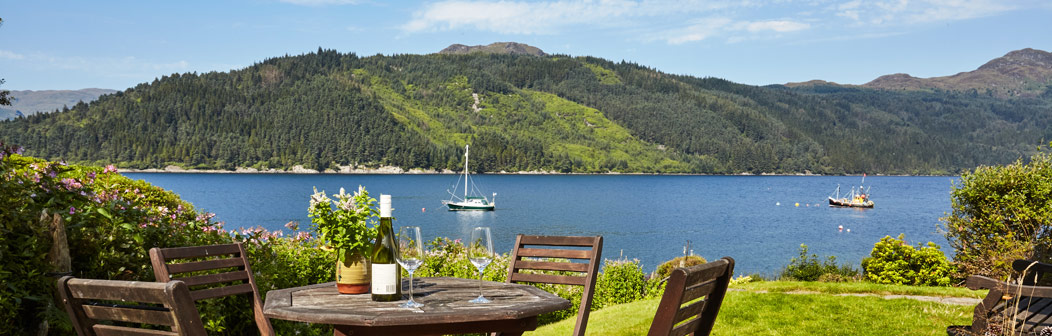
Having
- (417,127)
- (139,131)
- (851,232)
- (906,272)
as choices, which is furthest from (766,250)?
(139,131)

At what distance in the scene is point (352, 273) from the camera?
3514mm

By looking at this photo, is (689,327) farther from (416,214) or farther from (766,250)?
(416,214)

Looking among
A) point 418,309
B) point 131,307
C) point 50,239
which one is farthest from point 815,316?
point 131,307

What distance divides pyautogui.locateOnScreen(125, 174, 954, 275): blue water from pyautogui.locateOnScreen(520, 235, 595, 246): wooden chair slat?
99.4 feet

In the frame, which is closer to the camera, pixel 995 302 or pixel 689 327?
pixel 689 327

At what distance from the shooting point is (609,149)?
192 metres

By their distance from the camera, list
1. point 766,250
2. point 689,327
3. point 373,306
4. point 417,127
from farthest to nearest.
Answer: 1. point 417,127
2. point 766,250
3. point 373,306
4. point 689,327

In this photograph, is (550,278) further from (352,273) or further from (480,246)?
(352,273)

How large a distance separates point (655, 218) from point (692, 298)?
73.7 meters

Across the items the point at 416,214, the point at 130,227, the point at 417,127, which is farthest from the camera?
the point at 417,127

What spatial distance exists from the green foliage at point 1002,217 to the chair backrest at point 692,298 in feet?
38.0

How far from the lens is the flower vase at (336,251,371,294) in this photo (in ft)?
11.5

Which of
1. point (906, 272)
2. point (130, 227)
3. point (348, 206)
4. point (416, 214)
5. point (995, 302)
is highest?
point (348, 206)

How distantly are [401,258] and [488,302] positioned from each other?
47 centimetres
